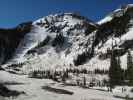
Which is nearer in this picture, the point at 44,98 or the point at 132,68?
the point at 44,98

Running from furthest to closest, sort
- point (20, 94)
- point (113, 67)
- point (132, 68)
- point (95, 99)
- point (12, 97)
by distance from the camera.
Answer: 1. point (113, 67)
2. point (132, 68)
3. point (95, 99)
4. point (20, 94)
5. point (12, 97)

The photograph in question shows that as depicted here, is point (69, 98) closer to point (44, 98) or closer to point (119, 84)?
point (44, 98)

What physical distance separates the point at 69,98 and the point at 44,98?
5.45m

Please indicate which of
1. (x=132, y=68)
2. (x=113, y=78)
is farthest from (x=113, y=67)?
(x=132, y=68)

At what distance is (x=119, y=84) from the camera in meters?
129

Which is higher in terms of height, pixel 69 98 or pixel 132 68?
pixel 132 68

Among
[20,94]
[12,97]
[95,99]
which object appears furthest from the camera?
[95,99]

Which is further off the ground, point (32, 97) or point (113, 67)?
point (113, 67)

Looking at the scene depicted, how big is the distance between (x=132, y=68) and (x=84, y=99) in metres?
64.4

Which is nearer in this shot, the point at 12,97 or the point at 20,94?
the point at 12,97

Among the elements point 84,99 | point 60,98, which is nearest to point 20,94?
point 60,98

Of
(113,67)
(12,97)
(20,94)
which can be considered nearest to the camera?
(12,97)

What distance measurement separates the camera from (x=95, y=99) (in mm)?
53219

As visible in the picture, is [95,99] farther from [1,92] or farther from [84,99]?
[1,92]
